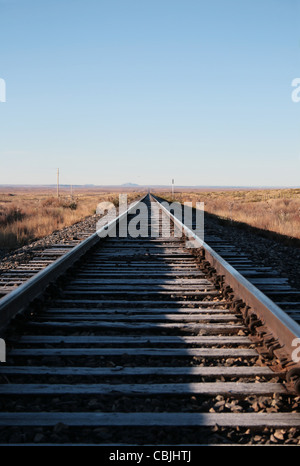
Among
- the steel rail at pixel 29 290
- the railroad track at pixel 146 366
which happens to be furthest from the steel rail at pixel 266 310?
the steel rail at pixel 29 290

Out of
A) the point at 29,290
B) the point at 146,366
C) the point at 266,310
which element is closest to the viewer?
the point at 146,366

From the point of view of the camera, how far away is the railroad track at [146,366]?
196 cm

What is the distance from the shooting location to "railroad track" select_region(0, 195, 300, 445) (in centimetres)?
196

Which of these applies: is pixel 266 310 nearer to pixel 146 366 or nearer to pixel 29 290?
pixel 146 366

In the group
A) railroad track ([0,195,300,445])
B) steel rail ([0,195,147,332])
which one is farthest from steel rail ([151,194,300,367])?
steel rail ([0,195,147,332])

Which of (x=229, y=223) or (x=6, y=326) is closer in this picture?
(x=6, y=326)

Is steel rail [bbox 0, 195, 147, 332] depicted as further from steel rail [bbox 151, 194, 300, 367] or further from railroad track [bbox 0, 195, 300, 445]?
steel rail [bbox 151, 194, 300, 367]

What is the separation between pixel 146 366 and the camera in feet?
8.57

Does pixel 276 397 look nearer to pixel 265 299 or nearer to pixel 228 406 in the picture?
pixel 228 406

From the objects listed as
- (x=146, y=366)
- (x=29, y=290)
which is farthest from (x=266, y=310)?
(x=29, y=290)

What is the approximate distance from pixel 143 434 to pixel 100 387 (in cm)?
46

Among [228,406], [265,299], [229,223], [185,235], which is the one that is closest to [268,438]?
[228,406]

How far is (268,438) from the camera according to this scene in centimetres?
191
